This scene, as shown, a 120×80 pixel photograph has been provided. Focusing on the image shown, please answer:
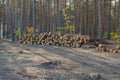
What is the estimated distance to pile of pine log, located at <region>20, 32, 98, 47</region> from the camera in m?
15.3

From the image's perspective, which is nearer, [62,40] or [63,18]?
[62,40]

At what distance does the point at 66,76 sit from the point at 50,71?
827mm

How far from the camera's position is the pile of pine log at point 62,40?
1527 centimetres

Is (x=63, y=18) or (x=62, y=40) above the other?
(x=63, y=18)

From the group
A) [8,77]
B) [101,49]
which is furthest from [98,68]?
[101,49]

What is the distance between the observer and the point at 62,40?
1720cm

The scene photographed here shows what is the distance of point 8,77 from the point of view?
7.23 m

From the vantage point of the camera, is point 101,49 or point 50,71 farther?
point 101,49

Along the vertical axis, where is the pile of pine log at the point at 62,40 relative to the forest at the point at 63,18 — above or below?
below

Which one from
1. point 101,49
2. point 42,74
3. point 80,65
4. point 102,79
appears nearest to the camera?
point 102,79

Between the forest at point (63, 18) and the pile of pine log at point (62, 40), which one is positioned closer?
the pile of pine log at point (62, 40)

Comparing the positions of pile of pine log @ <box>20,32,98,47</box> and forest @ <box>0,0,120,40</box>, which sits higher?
forest @ <box>0,0,120,40</box>

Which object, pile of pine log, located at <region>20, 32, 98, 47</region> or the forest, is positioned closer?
pile of pine log, located at <region>20, 32, 98, 47</region>

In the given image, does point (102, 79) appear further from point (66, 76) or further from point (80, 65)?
point (80, 65)
